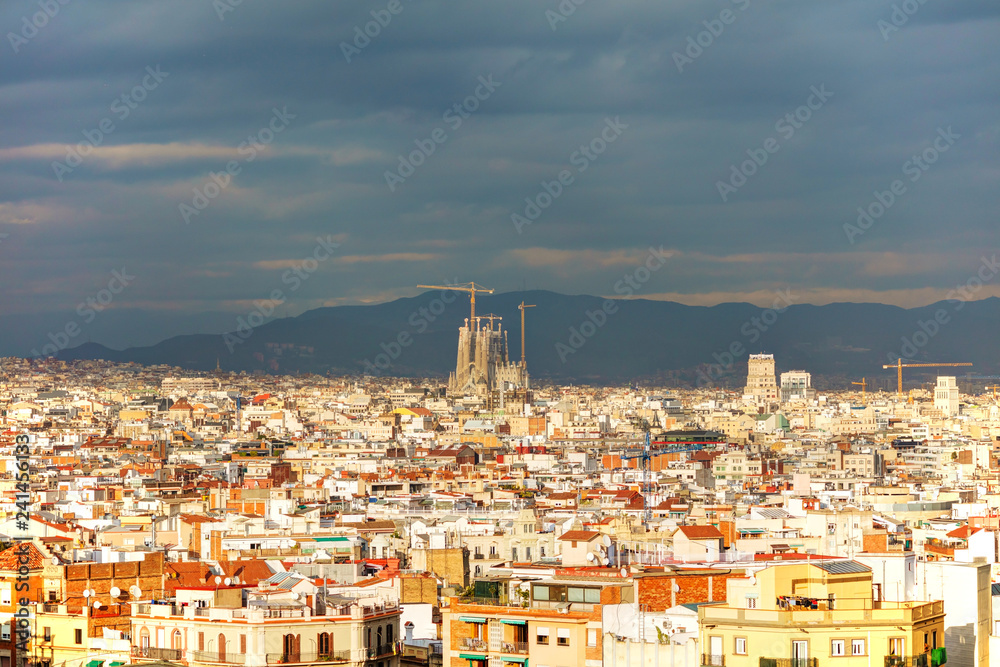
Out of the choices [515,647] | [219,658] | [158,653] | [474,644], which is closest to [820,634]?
[515,647]

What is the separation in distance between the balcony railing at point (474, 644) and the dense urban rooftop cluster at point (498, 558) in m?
0.02

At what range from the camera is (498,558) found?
35156 mm

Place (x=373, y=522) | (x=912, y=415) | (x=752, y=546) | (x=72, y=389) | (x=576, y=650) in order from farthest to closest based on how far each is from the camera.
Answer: (x=72, y=389), (x=912, y=415), (x=373, y=522), (x=752, y=546), (x=576, y=650)

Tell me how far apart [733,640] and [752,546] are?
16.6m

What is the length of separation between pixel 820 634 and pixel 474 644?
151 inches

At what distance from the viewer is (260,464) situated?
82.6 m

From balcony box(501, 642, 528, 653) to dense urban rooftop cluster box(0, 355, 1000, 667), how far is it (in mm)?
28

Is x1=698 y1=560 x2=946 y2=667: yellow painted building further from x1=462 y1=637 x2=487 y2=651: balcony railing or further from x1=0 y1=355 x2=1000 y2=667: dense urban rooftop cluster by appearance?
x1=462 y1=637 x2=487 y2=651: balcony railing

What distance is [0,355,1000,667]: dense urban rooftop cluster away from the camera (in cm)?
1675

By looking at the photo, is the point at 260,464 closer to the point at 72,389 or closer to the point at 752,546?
the point at 752,546

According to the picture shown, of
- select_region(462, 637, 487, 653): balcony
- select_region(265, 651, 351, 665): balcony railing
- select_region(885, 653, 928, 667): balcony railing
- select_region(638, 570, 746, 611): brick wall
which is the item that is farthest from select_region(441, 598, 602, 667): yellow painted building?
select_region(885, 653, 928, 667): balcony railing

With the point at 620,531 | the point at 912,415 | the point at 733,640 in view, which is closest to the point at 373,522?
the point at 620,531

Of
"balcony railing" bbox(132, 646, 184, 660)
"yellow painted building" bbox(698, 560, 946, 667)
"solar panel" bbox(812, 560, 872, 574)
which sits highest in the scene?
"solar panel" bbox(812, 560, 872, 574)

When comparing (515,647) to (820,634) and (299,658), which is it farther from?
(820,634)
